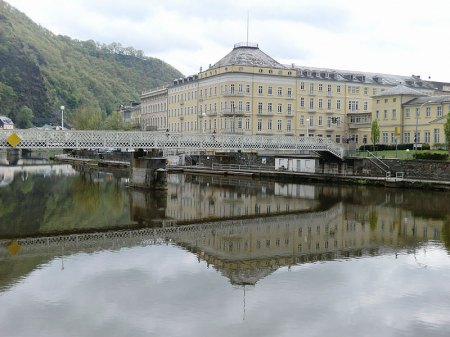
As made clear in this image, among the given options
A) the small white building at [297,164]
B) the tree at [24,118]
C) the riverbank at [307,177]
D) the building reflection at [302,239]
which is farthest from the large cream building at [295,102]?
the tree at [24,118]

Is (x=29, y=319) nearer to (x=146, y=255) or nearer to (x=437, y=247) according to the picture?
(x=146, y=255)

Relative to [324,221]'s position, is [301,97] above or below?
above

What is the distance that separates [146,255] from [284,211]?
17.3m

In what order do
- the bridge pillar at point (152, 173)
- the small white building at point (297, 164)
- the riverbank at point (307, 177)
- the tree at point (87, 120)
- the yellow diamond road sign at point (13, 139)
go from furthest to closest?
the tree at point (87, 120), the small white building at point (297, 164), the riverbank at point (307, 177), the bridge pillar at point (152, 173), the yellow diamond road sign at point (13, 139)

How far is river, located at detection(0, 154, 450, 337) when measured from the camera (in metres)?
17.0

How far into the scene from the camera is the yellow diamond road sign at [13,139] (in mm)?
40878

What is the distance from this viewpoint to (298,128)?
94312 millimetres

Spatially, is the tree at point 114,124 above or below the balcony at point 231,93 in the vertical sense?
below

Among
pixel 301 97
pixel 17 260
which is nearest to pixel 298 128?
pixel 301 97

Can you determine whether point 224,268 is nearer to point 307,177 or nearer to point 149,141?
point 149,141

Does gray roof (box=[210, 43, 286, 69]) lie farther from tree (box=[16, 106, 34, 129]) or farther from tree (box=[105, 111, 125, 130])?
tree (box=[16, 106, 34, 129])

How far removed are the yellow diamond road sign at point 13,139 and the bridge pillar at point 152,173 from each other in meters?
15.7

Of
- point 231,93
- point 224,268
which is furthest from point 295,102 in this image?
point 224,268

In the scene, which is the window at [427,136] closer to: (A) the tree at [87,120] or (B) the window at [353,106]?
(B) the window at [353,106]
